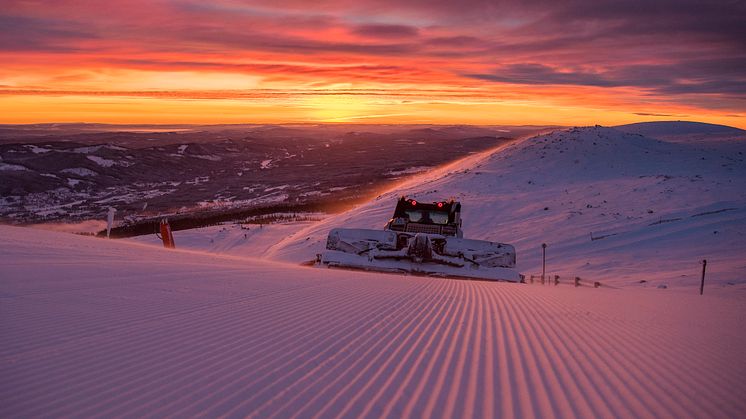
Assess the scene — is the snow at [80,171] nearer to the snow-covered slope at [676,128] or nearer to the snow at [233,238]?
the snow at [233,238]

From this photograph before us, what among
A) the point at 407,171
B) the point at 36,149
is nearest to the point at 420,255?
the point at 407,171

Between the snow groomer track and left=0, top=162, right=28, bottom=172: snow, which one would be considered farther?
left=0, top=162, right=28, bottom=172: snow

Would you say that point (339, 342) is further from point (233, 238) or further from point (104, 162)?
point (104, 162)

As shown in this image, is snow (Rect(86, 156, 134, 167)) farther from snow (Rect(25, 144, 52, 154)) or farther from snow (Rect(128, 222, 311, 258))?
snow (Rect(128, 222, 311, 258))

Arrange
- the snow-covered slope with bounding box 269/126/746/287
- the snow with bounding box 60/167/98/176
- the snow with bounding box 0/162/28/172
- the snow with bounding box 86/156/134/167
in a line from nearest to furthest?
the snow-covered slope with bounding box 269/126/746/287 < the snow with bounding box 0/162/28/172 < the snow with bounding box 60/167/98/176 < the snow with bounding box 86/156/134/167

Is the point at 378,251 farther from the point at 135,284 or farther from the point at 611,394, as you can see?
the point at 611,394

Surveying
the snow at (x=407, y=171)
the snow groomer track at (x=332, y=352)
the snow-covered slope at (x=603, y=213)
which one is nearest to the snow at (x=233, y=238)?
the snow-covered slope at (x=603, y=213)

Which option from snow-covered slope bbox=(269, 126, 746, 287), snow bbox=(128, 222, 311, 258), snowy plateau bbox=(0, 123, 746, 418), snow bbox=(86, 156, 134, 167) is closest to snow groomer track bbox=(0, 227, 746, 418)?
snowy plateau bbox=(0, 123, 746, 418)
